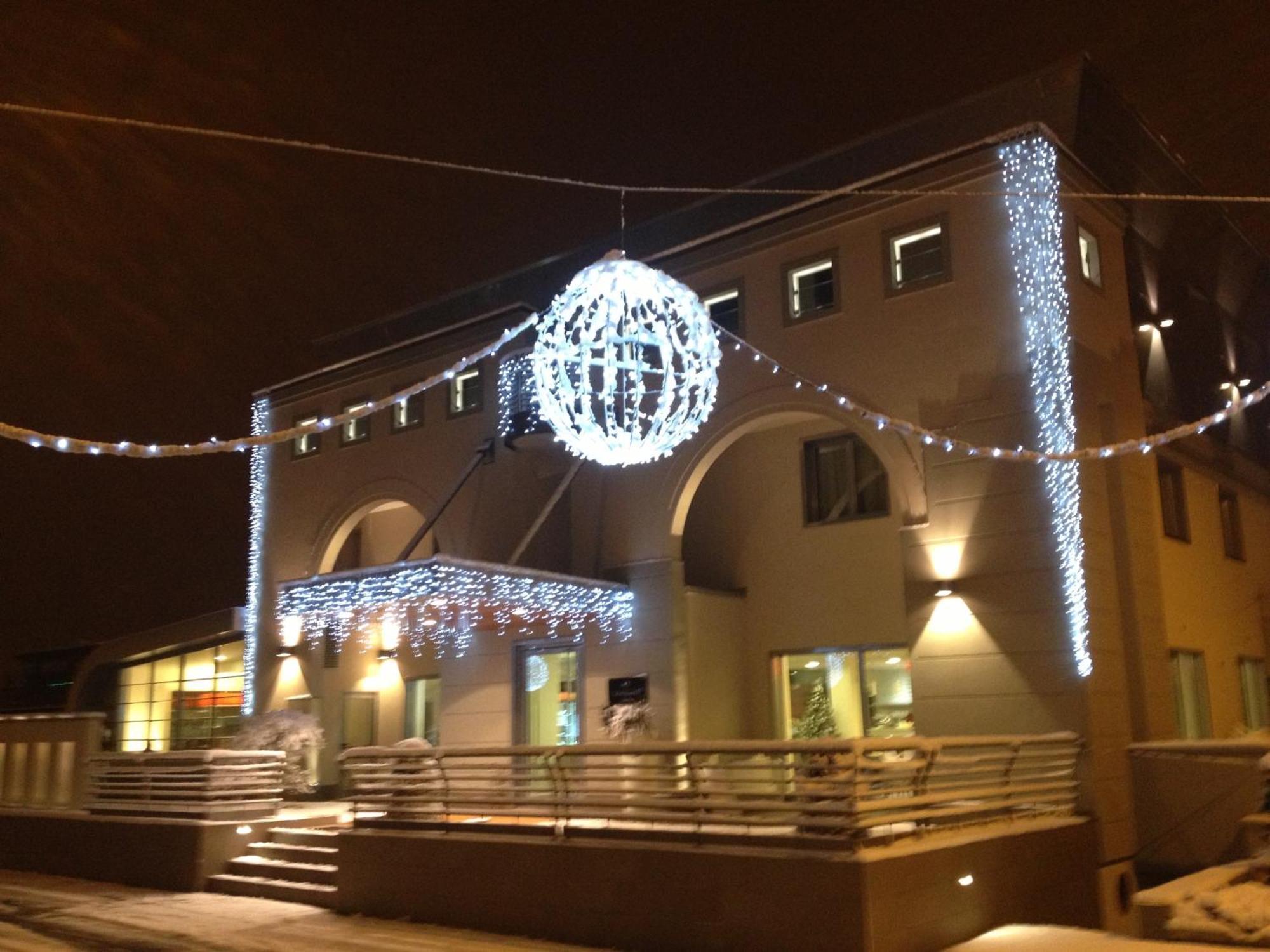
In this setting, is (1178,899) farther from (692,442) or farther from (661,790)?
(692,442)

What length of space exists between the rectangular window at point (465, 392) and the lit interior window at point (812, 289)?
19.7 ft

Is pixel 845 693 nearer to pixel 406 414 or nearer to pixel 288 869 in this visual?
pixel 288 869

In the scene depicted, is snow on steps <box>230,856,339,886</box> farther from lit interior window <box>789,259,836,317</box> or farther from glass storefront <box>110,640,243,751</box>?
glass storefront <box>110,640,243,751</box>

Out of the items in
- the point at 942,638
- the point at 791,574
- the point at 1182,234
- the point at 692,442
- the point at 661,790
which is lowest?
the point at 661,790

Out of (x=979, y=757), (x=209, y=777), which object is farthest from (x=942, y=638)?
(x=209, y=777)

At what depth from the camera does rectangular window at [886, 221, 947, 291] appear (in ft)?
45.6

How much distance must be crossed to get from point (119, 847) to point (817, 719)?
29.9ft

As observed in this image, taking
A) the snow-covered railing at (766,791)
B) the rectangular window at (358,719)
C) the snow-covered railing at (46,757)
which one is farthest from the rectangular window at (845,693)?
the snow-covered railing at (46,757)

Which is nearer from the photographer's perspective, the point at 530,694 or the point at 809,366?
the point at 809,366

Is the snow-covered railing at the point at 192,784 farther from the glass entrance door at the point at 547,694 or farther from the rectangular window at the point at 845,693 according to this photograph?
the rectangular window at the point at 845,693

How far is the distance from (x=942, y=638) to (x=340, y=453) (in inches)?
490

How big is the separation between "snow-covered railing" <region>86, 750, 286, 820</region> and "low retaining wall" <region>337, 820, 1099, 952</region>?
2.92m

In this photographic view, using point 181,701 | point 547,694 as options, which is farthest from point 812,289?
point 181,701

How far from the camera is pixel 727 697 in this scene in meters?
16.7
